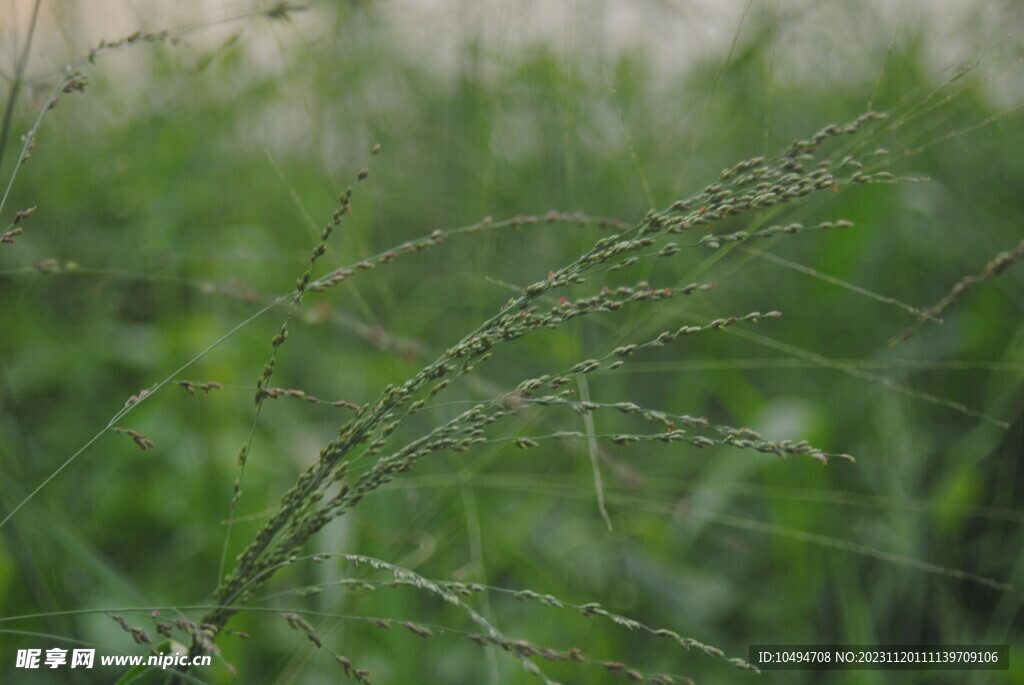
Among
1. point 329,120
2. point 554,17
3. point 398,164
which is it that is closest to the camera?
point 554,17

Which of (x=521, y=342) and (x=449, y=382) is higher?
(x=521, y=342)

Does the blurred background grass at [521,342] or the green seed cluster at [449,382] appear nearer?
the green seed cluster at [449,382]

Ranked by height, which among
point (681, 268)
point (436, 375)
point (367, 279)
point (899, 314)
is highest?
point (367, 279)

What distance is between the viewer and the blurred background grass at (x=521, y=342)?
5.50 feet

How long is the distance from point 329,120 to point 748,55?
1248mm

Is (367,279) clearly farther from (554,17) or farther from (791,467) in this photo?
(791,467)

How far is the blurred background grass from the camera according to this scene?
1.68 metres

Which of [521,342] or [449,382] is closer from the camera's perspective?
[449,382]

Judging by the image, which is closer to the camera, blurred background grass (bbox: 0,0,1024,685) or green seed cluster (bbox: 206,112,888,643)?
green seed cluster (bbox: 206,112,888,643)

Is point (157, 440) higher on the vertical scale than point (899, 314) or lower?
lower

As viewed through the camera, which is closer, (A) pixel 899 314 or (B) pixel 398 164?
(A) pixel 899 314

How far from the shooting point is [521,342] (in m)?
2.25

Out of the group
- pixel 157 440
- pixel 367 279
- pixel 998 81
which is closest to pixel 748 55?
pixel 998 81

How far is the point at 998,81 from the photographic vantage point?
2230mm
